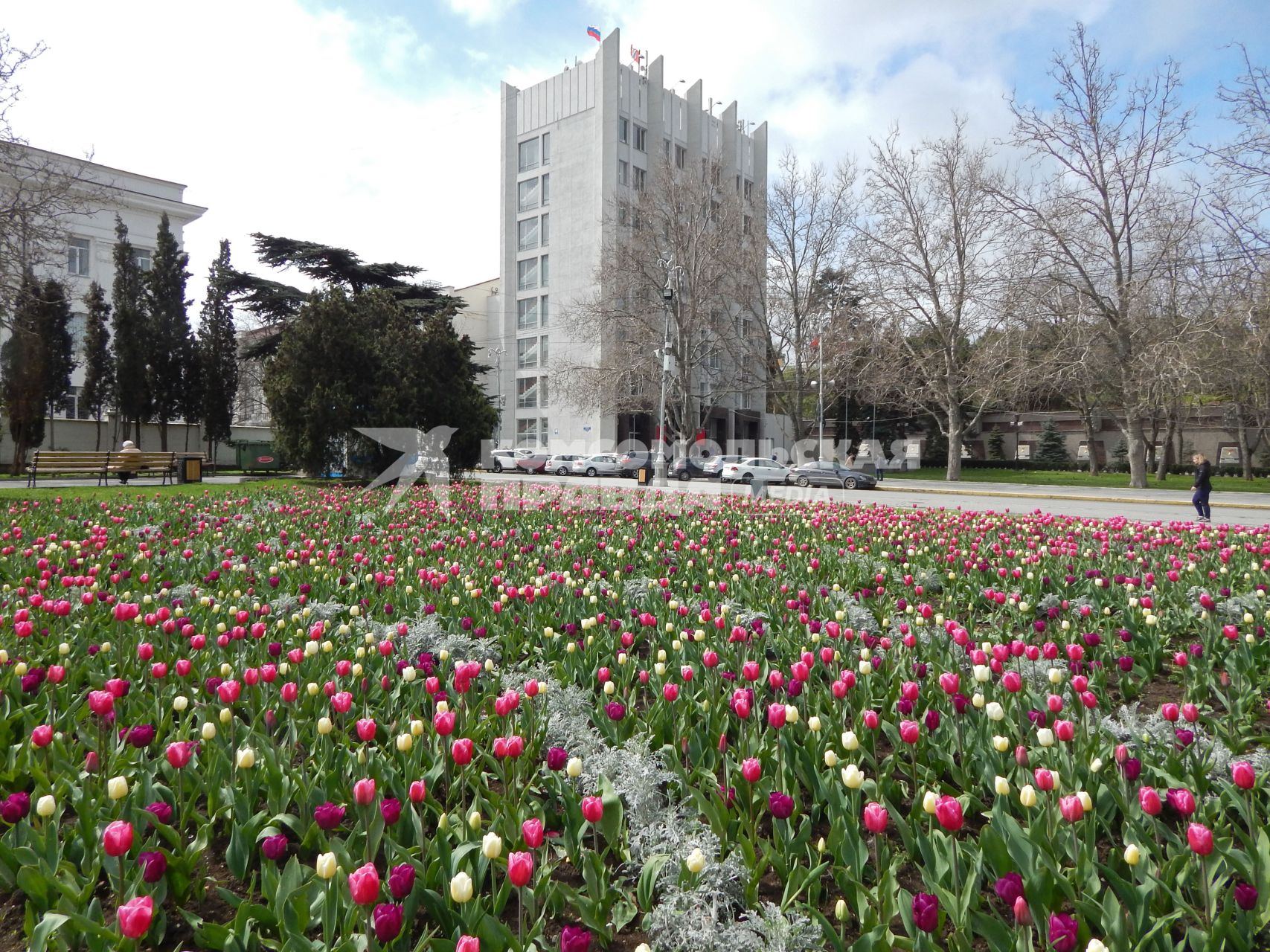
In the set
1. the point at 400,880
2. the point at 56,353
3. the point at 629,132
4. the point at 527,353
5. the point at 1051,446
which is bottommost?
the point at 400,880

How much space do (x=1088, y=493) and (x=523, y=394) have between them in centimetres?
3866

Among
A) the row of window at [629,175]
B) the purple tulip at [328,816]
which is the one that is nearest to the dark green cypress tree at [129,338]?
the row of window at [629,175]

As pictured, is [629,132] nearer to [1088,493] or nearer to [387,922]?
[1088,493]

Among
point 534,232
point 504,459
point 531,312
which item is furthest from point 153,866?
point 534,232

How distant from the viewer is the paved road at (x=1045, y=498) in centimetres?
1845

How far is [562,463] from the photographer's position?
44.9 metres

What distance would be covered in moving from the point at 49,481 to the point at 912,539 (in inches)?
1033

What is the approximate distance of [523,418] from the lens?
56094 millimetres

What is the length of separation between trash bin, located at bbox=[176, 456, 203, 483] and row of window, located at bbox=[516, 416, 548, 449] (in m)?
30.8

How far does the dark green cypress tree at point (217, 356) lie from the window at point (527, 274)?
840 inches

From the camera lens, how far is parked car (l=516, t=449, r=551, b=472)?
45.5 m

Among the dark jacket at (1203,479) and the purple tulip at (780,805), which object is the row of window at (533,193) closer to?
the dark jacket at (1203,479)

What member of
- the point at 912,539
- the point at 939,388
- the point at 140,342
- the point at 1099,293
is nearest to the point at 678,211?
the point at 939,388

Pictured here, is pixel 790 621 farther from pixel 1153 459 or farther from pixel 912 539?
pixel 1153 459
